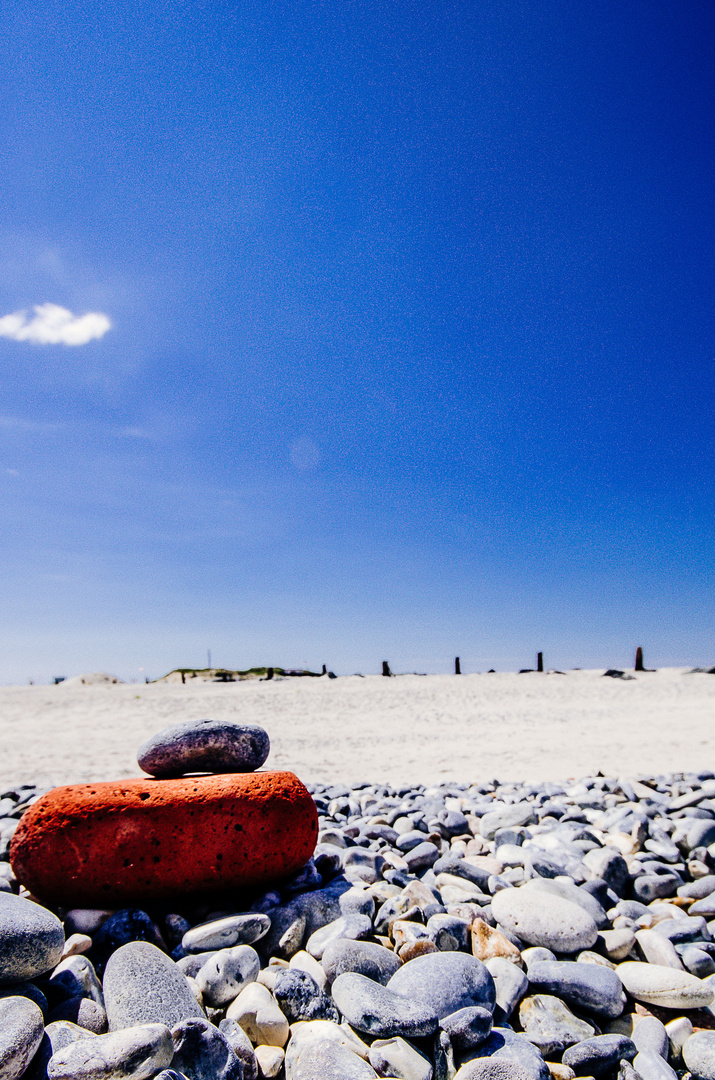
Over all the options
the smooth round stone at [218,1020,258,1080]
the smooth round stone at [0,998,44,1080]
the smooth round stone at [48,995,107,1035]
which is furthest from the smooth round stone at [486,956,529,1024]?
the smooth round stone at [0,998,44,1080]

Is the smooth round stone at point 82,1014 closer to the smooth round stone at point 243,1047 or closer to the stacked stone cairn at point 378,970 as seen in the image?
the stacked stone cairn at point 378,970

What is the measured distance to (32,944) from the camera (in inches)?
91.5

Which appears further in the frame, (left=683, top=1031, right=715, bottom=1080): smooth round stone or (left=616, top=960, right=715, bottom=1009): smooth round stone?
(left=616, top=960, right=715, bottom=1009): smooth round stone

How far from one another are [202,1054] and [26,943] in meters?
0.88

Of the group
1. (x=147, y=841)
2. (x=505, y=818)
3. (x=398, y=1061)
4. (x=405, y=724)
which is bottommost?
(x=405, y=724)

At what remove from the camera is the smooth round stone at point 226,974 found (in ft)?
8.04

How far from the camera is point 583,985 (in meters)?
2.56

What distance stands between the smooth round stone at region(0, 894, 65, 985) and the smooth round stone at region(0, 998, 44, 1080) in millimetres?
217

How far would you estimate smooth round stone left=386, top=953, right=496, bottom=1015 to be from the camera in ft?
7.68

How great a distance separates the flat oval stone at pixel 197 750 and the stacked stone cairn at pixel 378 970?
21 mm

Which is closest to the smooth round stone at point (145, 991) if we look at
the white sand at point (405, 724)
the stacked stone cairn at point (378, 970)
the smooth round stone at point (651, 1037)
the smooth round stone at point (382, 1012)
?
the stacked stone cairn at point (378, 970)

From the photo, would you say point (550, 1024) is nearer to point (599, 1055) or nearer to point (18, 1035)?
point (599, 1055)

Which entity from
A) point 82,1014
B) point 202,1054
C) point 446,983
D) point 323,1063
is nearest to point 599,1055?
point 446,983

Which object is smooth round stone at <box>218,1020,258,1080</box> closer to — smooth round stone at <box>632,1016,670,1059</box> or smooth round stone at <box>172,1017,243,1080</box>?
smooth round stone at <box>172,1017,243,1080</box>
